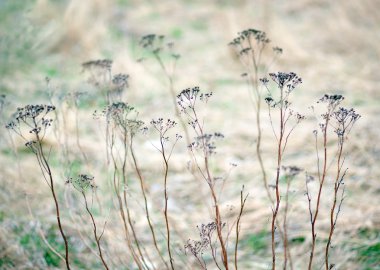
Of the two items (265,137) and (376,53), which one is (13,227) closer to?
(265,137)

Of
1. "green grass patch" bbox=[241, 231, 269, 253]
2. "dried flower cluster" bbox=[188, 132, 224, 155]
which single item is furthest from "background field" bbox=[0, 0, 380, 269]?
"dried flower cluster" bbox=[188, 132, 224, 155]

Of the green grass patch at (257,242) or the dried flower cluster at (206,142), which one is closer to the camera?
the dried flower cluster at (206,142)

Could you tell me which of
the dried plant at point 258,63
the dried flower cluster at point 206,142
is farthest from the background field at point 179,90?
the dried flower cluster at point 206,142

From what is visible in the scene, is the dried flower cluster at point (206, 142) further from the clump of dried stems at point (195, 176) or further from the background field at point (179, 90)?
the background field at point (179, 90)

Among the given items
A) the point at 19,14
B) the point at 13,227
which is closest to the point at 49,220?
the point at 13,227

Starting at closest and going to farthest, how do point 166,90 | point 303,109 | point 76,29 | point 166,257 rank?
point 166,257 < point 303,109 < point 166,90 < point 76,29

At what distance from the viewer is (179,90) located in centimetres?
531

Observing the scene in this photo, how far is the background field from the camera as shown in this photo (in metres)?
2.95

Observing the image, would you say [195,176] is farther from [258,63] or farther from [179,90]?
[179,90]

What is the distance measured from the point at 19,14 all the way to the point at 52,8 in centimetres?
75

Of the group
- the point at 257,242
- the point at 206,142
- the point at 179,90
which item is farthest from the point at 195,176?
the point at 179,90

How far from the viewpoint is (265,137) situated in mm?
4262

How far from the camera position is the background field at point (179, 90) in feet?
9.66

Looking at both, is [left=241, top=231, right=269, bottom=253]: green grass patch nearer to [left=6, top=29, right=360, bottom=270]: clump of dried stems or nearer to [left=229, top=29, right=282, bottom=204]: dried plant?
[left=6, top=29, right=360, bottom=270]: clump of dried stems
